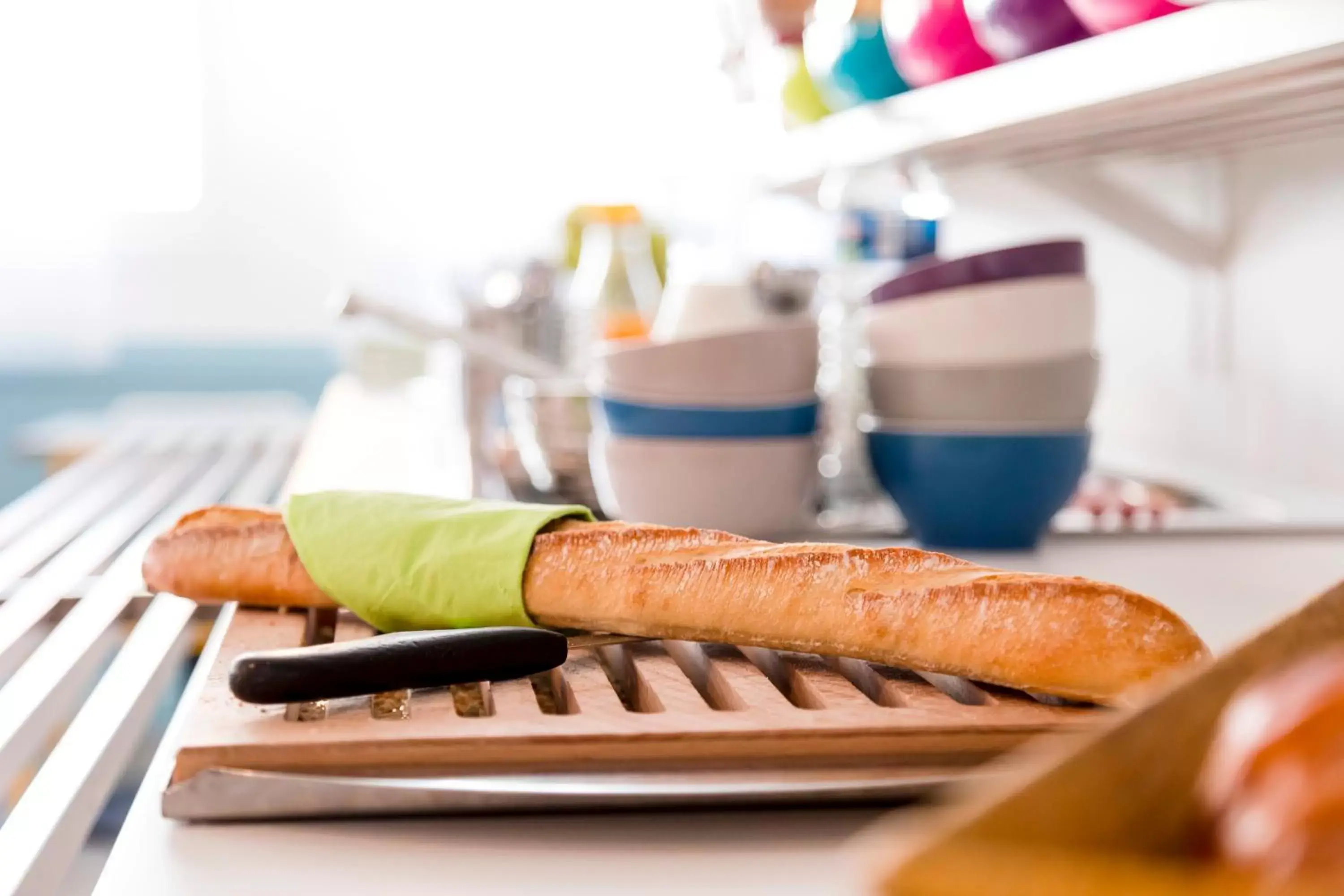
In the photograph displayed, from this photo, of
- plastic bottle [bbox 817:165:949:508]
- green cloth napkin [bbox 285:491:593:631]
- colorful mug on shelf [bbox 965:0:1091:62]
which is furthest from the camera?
plastic bottle [bbox 817:165:949:508]

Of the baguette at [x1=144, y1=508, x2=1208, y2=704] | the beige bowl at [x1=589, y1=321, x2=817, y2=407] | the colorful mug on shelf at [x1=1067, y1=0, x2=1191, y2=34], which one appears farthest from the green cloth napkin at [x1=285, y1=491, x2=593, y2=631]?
the colorful mug on shelf at [x1=1067, y1=0, x2=1191, y2=34]

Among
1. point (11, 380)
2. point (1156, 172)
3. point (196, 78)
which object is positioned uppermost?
point (196, 78)

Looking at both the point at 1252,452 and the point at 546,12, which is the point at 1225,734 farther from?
the point at 546,12

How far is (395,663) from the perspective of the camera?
54 centimetres

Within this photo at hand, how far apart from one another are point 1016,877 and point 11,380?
3.49 metres

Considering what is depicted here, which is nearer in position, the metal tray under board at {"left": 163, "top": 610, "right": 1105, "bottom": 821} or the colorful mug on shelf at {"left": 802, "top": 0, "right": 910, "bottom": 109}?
the metal tray under board at {"left": 163, "top": 610, "right": 1105, "bottom": 821}

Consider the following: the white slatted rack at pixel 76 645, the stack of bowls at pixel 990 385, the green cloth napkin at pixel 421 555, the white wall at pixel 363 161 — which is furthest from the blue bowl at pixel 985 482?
the white wall at pixel 363 161

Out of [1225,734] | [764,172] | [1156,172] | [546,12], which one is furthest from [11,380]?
[1225,734]

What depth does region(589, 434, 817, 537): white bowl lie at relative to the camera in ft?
3.36

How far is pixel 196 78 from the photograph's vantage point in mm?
3406

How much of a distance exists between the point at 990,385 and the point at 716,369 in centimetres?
19

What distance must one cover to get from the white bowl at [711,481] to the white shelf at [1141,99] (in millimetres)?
277

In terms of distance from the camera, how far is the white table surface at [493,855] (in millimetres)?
451

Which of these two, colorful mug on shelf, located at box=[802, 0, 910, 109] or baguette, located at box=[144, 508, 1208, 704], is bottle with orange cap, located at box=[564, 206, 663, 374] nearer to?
colorful mug on shelf, located at box=[802, 0, 910, 109]
